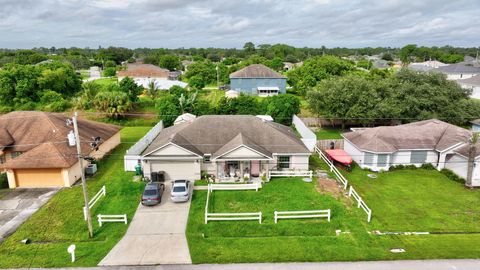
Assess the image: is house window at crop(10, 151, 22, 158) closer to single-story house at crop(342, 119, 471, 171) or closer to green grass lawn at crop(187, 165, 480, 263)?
green grass lawn at crop(187, 165, 480, 263)

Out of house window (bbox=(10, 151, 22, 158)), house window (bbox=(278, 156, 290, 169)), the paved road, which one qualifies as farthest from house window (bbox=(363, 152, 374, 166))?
house window (bbox=(10, 151, 22, 158))

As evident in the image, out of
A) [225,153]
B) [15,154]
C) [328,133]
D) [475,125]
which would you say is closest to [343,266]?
[225,153]

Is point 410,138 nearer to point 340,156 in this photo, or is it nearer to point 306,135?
point 340,156

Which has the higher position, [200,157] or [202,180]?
[200,157]

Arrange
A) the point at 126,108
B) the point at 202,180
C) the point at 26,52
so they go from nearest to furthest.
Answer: the point at 202,180 → the point at 126,108 → the point at 26,52

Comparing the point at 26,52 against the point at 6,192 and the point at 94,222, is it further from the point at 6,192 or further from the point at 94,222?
the point at 94,222

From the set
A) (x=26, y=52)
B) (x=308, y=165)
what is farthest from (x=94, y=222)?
(x=26, y=52)

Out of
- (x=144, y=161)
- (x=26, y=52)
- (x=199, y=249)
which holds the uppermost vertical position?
(x=26, y=52)
